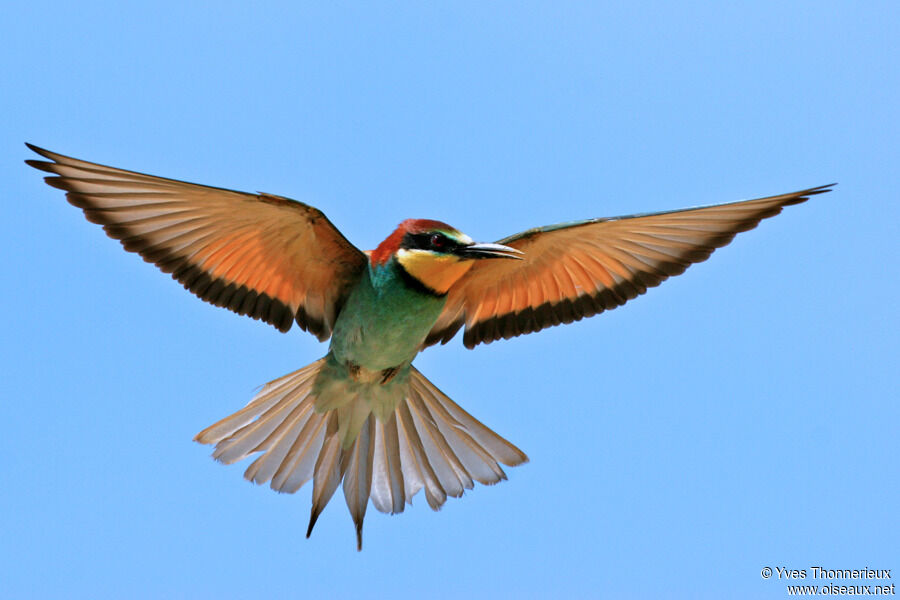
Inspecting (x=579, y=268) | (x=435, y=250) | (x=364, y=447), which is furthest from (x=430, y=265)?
(x=364, y=447)

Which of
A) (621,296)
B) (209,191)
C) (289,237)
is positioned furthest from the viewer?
(621,296)

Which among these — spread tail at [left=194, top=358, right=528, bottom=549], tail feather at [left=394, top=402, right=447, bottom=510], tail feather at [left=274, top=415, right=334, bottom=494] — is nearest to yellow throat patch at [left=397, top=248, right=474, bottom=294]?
spread tail at [left=194, top=358, right=528, bottom=549]

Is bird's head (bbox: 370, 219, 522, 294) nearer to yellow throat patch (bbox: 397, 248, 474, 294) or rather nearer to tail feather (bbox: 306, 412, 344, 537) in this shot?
yellow throat patch (bbox: 397, 248, 474, 294)

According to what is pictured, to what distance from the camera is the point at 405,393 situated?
13.5 ft

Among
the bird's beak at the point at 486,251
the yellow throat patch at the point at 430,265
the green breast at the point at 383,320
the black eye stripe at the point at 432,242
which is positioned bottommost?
the green breast at the point at 383,320

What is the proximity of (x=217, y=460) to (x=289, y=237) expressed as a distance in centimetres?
91

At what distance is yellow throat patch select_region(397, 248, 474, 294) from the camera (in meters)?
3.62

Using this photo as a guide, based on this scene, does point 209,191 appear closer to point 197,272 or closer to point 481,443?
point 197,272

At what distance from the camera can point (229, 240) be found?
3789 millimetres

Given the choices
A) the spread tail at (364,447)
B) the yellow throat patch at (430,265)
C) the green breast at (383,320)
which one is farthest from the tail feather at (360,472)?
the yellow throat patch at (430,265)

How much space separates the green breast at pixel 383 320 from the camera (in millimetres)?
3672

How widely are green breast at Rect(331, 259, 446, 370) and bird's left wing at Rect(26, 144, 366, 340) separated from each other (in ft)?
0.44

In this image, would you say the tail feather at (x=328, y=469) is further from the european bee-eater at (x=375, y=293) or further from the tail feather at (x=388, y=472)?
the tail feather at (x=388, y=472)

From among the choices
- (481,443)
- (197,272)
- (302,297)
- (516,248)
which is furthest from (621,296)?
(197,272)
